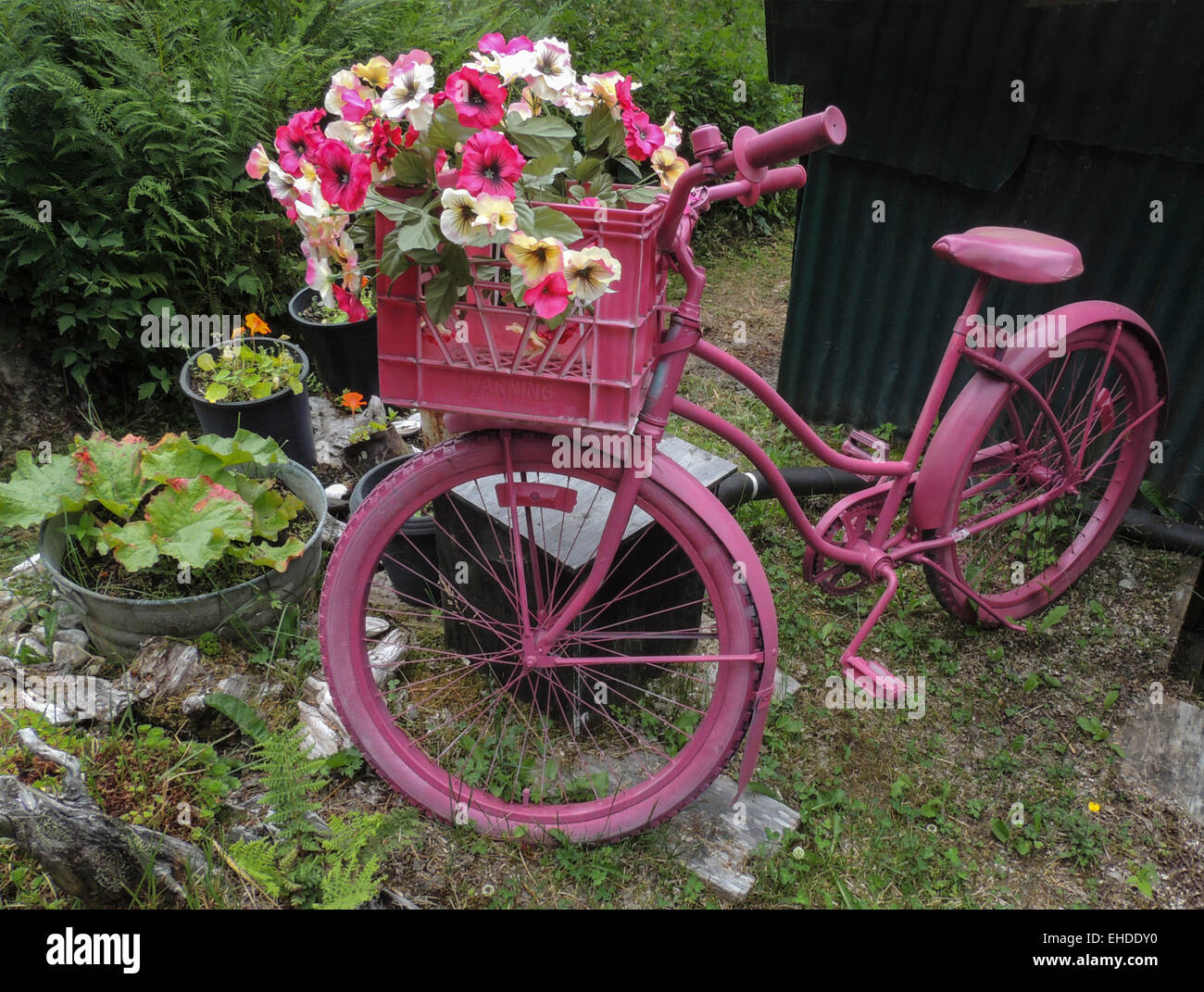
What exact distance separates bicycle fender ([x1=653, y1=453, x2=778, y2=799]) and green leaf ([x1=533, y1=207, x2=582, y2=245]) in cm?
66

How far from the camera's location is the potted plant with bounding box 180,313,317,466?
11.8ft

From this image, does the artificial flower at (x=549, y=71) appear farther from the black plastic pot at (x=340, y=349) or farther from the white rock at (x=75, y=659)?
the black plastic pot at (x=340, y=349)

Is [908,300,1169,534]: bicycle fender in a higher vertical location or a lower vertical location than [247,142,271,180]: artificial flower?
lower

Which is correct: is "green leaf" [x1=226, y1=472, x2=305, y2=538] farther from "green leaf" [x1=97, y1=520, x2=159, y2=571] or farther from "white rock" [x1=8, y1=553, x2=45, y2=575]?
"white rock" [x1=8, y1=553, x2=45, y2=575]

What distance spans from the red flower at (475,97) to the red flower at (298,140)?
12.3 inches

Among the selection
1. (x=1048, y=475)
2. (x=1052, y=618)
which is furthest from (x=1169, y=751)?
(x=1048, y=475)

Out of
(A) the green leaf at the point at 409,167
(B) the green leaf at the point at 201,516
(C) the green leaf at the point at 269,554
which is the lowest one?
(C) the green leaf at the point at 269,554

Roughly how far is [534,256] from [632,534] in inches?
43.2

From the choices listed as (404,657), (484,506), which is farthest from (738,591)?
(404,657)

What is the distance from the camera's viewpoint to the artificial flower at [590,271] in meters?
1.69

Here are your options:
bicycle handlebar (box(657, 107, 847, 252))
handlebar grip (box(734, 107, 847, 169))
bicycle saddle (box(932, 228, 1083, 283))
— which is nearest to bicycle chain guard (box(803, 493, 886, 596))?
bicycle saddle (box(932, 228, 1083, 283))

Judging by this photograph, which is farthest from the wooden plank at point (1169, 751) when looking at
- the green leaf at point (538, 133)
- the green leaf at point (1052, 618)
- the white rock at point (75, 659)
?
the white rock at point (75, 659)

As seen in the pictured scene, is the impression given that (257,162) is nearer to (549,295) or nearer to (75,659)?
(549,295)

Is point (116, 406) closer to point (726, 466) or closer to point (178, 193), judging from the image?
point (178, 193)
